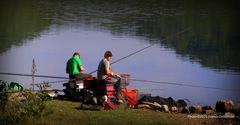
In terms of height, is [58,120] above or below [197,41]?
below

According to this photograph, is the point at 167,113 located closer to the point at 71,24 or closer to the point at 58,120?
the point at 58,120

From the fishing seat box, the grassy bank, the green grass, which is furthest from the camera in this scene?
the fishing seat box

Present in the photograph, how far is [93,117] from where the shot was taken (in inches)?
350

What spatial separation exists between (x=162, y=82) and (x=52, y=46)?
25.6ft

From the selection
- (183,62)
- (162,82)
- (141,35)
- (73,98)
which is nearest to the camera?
(73,98)

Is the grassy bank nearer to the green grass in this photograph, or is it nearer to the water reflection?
the green grass

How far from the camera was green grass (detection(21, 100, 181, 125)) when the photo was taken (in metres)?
8.12

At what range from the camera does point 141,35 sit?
83.1ft

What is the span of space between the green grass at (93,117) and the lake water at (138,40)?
3774mm

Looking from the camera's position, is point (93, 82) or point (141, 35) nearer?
point (93, 82)

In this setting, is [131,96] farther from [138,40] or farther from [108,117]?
[138,40]

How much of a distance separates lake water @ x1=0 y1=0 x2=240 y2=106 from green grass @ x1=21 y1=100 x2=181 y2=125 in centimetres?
377

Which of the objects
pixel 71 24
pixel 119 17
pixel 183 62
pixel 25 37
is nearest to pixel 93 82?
pixel 183 62

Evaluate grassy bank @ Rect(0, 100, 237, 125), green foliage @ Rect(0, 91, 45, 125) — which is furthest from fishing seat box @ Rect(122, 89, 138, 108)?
green foliage @ Rect(0, 91, 45, 125)
